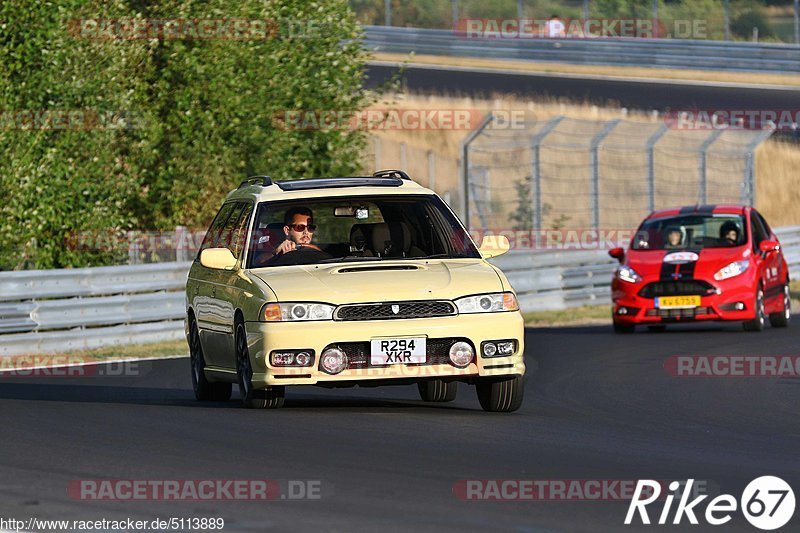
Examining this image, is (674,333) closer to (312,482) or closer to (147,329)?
(147,329)

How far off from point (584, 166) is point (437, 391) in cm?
2419

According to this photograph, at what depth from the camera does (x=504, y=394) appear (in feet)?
39.3

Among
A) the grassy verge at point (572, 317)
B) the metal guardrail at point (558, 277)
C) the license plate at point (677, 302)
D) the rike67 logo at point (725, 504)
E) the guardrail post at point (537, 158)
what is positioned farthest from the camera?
the guardrail post at point (537, 158)

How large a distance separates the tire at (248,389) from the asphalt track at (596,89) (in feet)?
110

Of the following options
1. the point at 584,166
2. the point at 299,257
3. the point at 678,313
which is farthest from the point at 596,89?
the point at 299,257

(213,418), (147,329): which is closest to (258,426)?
(213,418)

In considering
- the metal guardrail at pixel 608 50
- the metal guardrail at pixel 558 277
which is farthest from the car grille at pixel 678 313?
the metal guardrail at pixel 608 50

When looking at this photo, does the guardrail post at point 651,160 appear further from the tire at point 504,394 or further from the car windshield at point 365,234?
the tire at point 504,394

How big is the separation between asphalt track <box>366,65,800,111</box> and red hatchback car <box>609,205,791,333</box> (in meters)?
22.6

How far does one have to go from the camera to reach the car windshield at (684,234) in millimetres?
21688

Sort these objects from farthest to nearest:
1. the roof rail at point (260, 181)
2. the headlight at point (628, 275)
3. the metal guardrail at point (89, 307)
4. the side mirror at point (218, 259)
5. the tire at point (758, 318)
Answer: the headlight at point (628, 275) → the tire at point (758, 318) → the metal guardrail at point (89, 307) → the roof rail at point (260, 181) → the side mirror at point (218, 259)

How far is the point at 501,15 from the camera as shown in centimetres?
5759

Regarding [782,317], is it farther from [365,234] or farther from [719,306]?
[365,234]

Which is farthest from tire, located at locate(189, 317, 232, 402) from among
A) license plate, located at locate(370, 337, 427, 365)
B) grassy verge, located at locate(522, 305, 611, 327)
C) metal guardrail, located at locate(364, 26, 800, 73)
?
metal guardrail, located at locate(364, 26, 800, 73)
